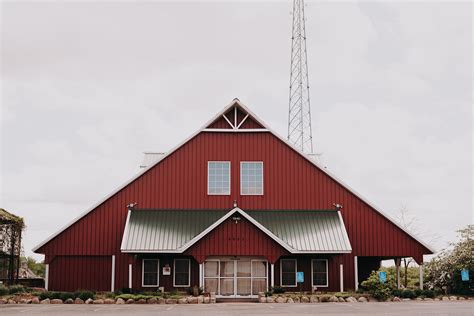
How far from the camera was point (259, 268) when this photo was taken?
35.3 meters

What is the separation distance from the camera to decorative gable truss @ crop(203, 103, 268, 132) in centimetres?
3759

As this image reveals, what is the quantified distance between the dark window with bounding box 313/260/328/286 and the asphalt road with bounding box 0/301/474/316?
21.4ft

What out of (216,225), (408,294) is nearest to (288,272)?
(216,225)

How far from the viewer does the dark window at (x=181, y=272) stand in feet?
118

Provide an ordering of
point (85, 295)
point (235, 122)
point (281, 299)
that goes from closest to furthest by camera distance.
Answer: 1. point (281, 299)
2. point (85, 295)
3. point (235, 122)

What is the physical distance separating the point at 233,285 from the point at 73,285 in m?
8.32

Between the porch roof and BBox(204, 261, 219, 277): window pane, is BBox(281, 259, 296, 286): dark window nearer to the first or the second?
the porch roof

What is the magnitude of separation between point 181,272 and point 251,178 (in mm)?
6101

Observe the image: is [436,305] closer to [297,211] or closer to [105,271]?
[297,211]

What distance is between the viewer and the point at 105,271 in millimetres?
36406

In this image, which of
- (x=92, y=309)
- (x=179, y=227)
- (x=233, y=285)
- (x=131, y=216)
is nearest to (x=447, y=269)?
(x=233, y=285)

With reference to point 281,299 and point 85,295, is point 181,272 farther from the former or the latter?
point 281,299

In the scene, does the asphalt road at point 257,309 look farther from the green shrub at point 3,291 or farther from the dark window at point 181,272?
the dark window at point 181,272

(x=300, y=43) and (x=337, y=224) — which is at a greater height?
(x=300, y=43)
